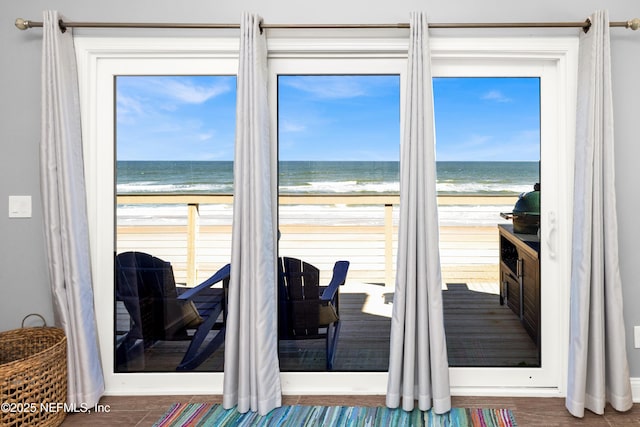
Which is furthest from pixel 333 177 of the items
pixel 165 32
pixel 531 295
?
pixel 531 295

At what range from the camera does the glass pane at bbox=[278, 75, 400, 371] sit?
2.40 metres

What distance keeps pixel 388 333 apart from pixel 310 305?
0.47 metres

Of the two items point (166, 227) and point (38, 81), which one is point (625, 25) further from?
point (38, 81)

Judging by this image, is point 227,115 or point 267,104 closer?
point 267,104

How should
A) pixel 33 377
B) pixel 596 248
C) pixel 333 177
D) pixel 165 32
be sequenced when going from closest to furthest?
1. pixel 33 377
2. pixel 596 248
3. pixel 165 32
4. pixel 333 177

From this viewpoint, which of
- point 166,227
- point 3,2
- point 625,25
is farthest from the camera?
point 166,227

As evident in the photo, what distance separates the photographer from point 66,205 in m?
2.16

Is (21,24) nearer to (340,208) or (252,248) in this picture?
(252,248)

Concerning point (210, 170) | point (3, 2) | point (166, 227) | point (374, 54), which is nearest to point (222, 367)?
point (166, 227)

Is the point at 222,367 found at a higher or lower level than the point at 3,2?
lower

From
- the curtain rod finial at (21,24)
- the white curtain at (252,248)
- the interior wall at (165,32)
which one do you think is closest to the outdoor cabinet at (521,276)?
the interior wall at (165,32)

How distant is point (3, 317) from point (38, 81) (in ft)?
4.16

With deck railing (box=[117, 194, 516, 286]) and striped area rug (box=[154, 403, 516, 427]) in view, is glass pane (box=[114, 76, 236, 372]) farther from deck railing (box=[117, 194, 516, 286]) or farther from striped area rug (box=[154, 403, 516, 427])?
striped area rug (box=[154, 403, 516, 427])

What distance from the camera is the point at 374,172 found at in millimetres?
2410
